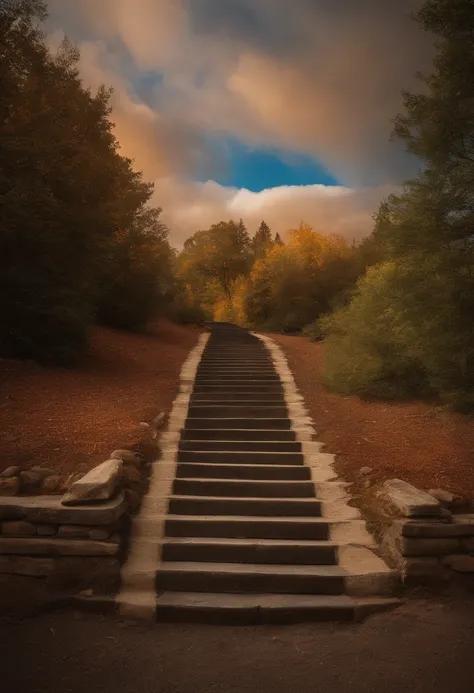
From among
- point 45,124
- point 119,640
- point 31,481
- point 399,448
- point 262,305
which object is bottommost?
point 119,640

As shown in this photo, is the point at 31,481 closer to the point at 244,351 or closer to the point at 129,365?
the point at 129,365

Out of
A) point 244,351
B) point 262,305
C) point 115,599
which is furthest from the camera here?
point 262,305

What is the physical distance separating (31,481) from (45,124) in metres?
7.79

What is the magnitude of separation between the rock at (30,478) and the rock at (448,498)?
4.34 m

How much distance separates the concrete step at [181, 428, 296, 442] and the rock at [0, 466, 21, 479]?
9.28 feet

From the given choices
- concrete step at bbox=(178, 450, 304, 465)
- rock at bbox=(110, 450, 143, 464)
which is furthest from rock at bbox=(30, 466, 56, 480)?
concrete step at bbox=(178, 450, 304, 465)

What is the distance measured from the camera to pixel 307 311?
1024 inches

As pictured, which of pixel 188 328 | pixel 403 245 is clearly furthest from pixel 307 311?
pixel 403 245

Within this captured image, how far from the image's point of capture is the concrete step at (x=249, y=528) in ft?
16.6

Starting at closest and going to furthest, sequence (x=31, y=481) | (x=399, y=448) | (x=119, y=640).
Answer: (x=119, y=640) < (x=31, y=481) < (x=399, y=448)

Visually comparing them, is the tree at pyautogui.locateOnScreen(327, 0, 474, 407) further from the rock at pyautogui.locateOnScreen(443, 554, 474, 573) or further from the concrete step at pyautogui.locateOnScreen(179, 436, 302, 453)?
the rock at pyautogui.locateOnScreen(443, 554, 474, 573)

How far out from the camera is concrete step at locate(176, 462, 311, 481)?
6293 mm

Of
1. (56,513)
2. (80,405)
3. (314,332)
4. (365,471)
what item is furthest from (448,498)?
(314,332)

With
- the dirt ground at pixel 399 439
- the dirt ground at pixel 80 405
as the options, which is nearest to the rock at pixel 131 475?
the dirt ground at pixel 80 405
